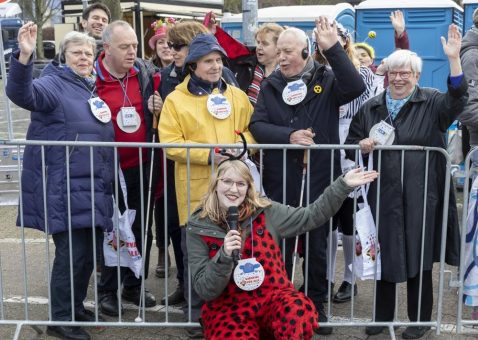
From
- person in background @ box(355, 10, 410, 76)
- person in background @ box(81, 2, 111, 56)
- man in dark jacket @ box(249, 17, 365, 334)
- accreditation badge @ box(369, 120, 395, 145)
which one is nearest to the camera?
accreditation badge @ box(369, 120, 395, 145)

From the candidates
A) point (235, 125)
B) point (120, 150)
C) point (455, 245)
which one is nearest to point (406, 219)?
point (455, 245)

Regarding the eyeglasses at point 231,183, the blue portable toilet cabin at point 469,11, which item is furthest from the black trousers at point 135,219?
the blue portable toilet cabin at point 469,11

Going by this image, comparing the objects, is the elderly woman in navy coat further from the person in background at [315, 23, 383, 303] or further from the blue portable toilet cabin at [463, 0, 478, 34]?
the blue portable toilet cabin at [463, 0, 478, 34]

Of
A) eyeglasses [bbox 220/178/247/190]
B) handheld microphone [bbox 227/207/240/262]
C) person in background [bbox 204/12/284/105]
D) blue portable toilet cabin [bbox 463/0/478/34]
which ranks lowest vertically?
handheld microphone [bbox 227/207/240/262]

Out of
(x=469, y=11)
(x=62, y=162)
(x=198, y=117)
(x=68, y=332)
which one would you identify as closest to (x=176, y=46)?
(x=198, y=117)

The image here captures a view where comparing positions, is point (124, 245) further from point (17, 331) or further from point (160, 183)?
point (17, 331)

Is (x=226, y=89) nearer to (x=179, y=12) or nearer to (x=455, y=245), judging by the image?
(x=455, y=245)

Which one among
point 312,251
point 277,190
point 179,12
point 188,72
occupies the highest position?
point 179,12

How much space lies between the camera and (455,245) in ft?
14.4

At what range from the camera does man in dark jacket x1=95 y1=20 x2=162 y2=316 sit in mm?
4805

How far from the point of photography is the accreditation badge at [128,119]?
480cm

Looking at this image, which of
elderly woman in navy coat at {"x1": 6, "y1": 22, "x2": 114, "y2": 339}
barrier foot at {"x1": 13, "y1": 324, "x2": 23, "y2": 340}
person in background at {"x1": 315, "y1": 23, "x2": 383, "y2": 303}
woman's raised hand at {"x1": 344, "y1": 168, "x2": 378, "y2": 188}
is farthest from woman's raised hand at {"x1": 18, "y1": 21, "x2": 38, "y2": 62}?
person in background at {"x1": 315, "y1": 23, "x2": 383, "y2": 303}

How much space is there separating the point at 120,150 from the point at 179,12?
48.9 ft

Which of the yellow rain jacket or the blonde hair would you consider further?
the yellow rain jacket
